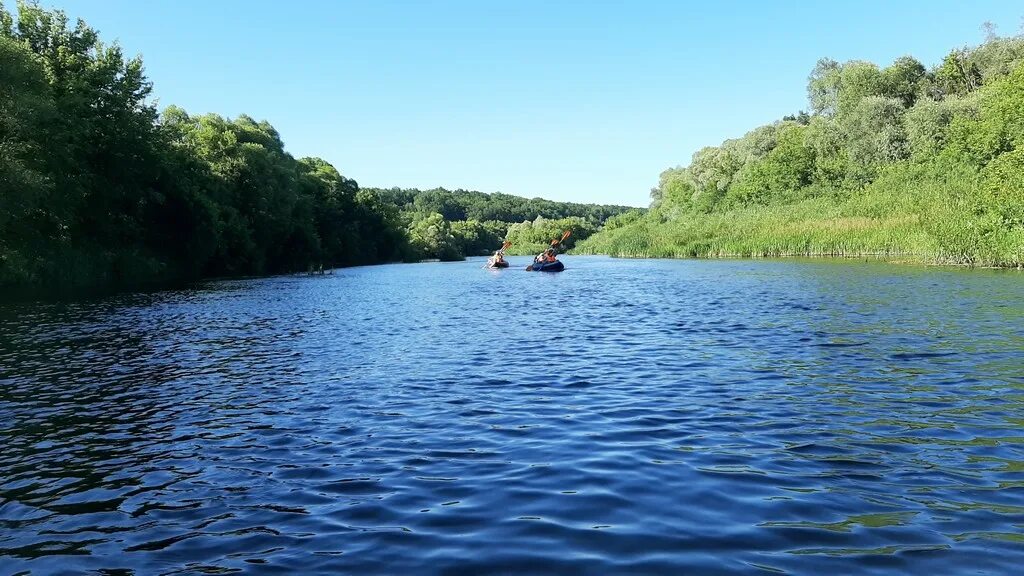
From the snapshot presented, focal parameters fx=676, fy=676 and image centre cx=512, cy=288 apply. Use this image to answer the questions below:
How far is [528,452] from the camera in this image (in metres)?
8.80

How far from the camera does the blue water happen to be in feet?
19.6

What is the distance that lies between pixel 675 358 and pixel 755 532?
373 inches

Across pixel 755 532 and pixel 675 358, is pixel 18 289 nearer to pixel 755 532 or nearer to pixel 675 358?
pixel 675 358

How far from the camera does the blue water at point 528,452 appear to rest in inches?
235

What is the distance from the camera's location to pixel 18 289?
39.5 metres

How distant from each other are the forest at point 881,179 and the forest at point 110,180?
167 feet

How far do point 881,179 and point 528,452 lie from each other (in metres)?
76.7

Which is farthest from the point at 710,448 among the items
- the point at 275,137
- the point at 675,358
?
the point at 275,137

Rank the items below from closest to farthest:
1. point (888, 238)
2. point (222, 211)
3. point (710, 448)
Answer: point (710, 448), point (888, 238), point (222, 211)

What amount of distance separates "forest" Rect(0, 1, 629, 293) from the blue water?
2524 centimetres

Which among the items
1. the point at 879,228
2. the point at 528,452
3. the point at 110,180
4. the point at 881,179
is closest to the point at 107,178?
the point at 110,180

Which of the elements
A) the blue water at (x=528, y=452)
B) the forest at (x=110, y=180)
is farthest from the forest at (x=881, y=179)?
the forest at (x=110, y=180)

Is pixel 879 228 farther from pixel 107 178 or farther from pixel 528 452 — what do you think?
pixel 107 178

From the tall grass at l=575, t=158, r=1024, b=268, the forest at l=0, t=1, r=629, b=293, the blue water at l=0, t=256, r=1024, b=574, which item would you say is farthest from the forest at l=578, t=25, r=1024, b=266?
the forest at l=0, t=1, r=629, b=293
